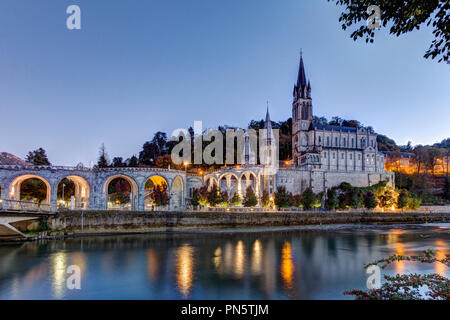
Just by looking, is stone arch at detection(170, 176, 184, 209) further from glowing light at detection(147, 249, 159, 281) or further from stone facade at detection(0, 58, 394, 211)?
glowing light at detection(147, 249, 159, 281)

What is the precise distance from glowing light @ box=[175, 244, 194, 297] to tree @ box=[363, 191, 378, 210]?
3904 cm

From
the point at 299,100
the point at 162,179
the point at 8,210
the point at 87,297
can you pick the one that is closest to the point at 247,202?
the point at 162,179

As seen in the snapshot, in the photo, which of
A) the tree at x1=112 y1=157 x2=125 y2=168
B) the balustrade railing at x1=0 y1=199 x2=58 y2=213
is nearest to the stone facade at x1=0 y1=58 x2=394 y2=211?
the balustrade railing at x1=0 y1=199 x2=58 y2=213

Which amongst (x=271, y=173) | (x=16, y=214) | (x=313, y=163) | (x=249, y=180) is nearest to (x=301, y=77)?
(x=313, y=163)

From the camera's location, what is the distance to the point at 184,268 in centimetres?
2075

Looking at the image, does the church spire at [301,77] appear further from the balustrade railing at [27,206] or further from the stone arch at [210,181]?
the balustrade railing at [27,206]

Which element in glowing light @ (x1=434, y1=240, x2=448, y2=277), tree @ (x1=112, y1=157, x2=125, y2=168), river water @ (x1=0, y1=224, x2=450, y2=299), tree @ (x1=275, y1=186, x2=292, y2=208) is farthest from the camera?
tree @ (x1=112, y1=157, x2=125, y2=168)

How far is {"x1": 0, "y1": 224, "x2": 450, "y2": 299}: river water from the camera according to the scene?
16.1 metres

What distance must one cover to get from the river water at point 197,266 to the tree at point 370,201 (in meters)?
21.4

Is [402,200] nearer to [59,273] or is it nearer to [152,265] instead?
[152,265]

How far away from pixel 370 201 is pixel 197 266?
4363cm

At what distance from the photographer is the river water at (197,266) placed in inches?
635

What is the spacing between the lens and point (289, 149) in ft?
280
